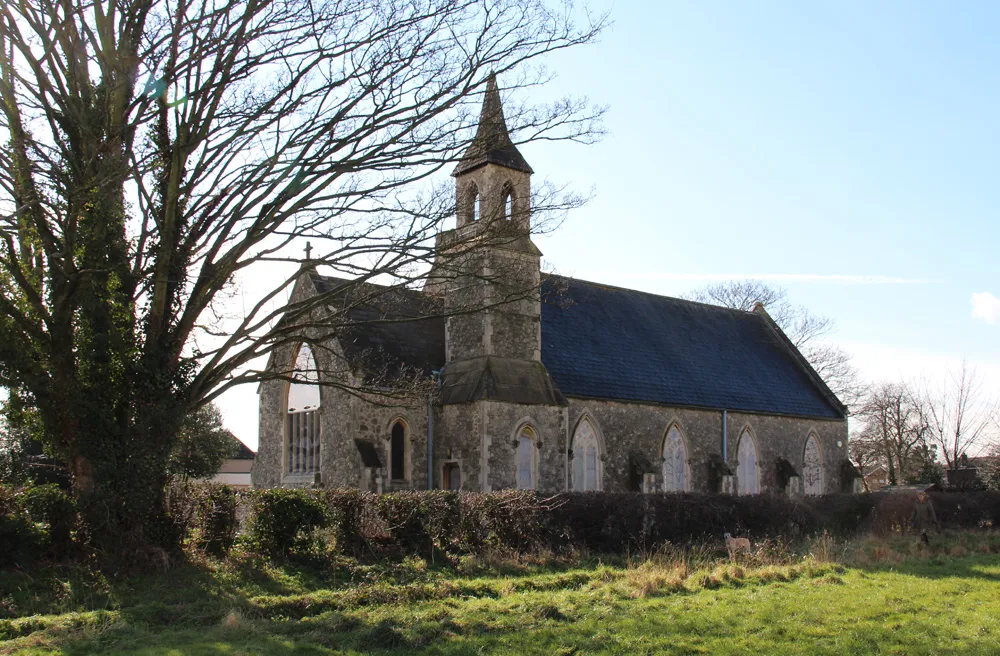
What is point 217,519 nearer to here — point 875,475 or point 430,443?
point 430,443

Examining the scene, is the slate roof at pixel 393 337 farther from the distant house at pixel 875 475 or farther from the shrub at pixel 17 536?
the distant house at pixel 875 475

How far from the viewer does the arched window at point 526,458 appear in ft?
69.5

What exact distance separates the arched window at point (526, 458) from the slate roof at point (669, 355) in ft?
7.62

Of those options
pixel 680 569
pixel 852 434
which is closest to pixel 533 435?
pixel 680 569

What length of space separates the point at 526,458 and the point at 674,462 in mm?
6684

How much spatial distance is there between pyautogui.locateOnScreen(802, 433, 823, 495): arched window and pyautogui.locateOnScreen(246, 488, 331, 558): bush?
20.4 meters

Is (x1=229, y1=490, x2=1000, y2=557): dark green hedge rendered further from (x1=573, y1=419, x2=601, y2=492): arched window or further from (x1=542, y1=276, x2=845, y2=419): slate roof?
(x1=542, y1=276, x2=845, y2=419): slate roof

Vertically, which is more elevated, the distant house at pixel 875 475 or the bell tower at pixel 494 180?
the bell tower at pixel 494 180

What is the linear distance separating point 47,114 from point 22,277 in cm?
263

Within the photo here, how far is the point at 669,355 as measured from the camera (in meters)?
28.4

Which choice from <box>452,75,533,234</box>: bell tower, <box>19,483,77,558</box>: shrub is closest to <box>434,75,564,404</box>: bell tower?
<box>452,75,533,234</box>: bell tower

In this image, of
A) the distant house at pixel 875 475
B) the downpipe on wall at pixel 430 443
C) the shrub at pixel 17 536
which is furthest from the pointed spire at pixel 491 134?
the distant house at pixel 875 475

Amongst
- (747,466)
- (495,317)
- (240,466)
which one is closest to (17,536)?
(495,317)

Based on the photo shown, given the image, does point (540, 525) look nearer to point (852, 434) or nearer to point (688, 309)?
point (688, 309)
